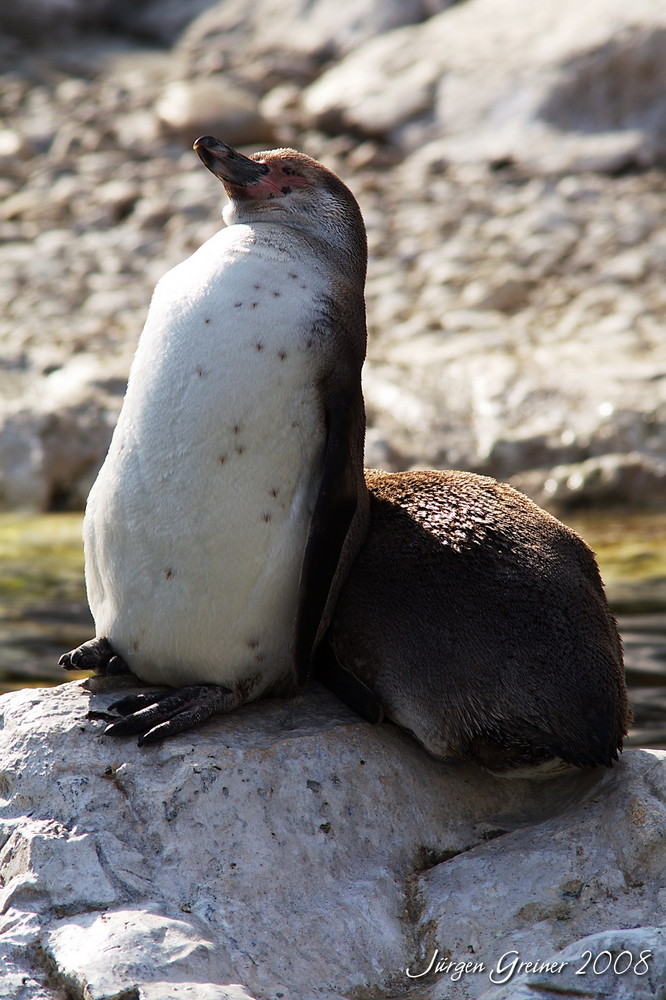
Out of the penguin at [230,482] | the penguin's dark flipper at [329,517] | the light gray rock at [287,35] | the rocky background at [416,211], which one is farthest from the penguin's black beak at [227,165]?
the light gray rock at [287,35]

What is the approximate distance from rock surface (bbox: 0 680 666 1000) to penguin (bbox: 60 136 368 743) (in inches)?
8.5

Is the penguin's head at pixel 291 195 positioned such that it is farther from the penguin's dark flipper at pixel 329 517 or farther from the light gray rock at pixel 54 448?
the light gray rock at pixel 54 448

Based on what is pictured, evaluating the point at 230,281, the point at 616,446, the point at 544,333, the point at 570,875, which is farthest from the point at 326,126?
the point at 570,875

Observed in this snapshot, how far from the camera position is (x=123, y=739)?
382 cm

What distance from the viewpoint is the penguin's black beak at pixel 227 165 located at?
429 centimetres

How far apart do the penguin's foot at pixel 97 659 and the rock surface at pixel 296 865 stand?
0.22 ft

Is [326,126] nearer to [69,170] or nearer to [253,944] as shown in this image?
[69,170]

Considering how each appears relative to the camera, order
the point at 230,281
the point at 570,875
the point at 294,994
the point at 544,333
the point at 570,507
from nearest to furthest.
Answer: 1. the point at 294,994
2. the point at 570,875
3. the point at 230,281
4. the point at 570,507
5. the point at 544,333

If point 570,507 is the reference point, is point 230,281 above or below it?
above

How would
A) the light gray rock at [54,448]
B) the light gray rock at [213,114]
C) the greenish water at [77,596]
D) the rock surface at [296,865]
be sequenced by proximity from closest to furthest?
the rock surface at [296,865] → the greenish water at [77,596] → the light gray rock at [54,448] → the light gray rock at [213,114]

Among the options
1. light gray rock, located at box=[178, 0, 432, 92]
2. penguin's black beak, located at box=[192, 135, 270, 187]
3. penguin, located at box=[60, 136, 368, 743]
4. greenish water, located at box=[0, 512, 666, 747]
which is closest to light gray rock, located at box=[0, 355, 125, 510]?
greenish water, located at box=[0, 512, 666, 747]

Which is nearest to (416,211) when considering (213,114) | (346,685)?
(213,114)

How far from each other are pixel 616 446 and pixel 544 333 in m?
1.91

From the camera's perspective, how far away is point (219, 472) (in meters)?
3.89
